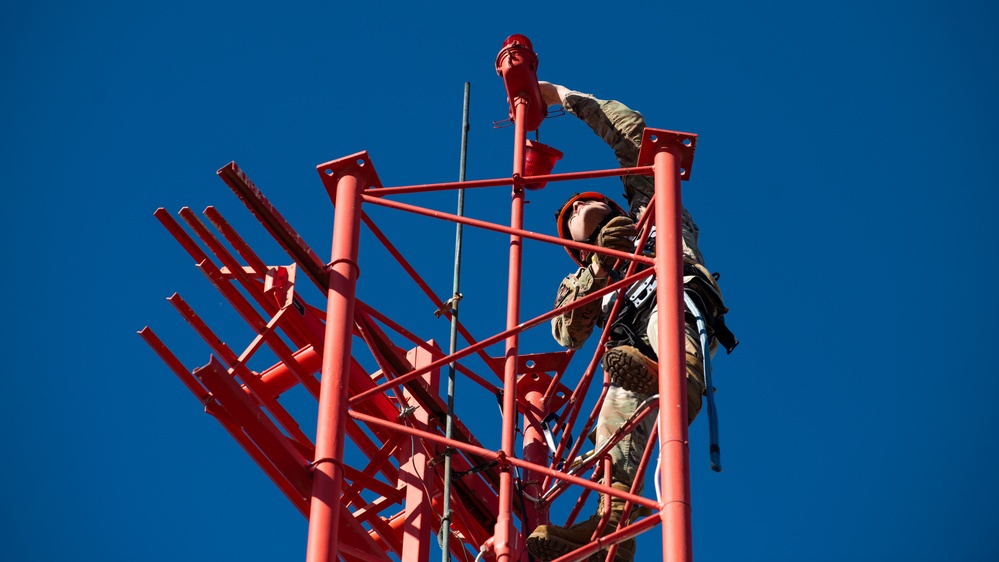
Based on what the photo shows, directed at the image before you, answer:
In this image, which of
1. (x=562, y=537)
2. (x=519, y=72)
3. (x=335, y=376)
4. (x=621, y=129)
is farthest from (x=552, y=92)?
(x=335, y=376)

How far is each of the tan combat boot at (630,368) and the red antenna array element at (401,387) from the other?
0.60 m

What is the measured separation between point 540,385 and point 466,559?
105 inches

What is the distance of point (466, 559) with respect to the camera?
42.1ft

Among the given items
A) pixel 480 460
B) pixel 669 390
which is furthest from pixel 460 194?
pixel 669 390

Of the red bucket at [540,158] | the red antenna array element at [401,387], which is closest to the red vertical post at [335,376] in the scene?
the red antenna array element at [401,387]

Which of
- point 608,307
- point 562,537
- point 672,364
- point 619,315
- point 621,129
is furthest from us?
point 621,129

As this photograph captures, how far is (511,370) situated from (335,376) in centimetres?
181

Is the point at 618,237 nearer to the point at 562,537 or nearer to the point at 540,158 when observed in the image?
the point at 540,158

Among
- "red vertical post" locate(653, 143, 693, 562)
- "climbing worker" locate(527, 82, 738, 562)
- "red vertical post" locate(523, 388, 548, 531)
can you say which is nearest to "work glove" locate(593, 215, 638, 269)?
"climbing worker" locate(527, 82, 738, 562)

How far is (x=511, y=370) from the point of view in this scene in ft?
38.1

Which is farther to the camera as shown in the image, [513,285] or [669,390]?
[513,285]

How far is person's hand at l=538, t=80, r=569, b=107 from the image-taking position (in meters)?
15.0

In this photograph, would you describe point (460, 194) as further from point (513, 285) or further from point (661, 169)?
point (661, 169)

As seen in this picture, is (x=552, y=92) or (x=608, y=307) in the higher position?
(x=552, y=92)
